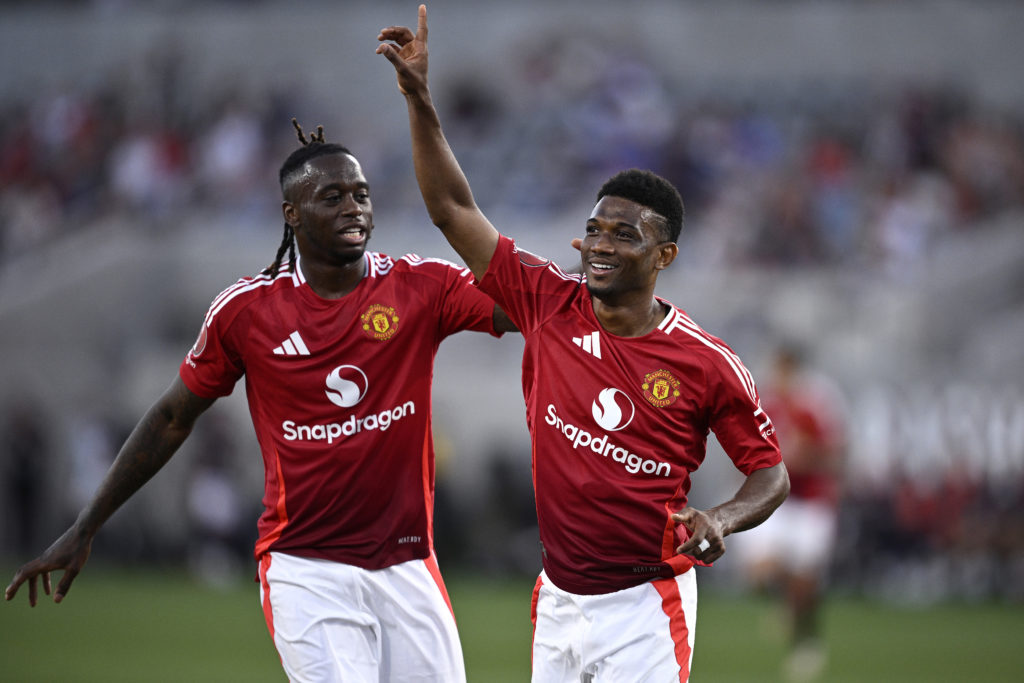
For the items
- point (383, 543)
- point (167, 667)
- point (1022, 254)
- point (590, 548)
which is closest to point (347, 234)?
point (383, 543)

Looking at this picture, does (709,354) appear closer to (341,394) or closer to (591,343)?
(591,343)

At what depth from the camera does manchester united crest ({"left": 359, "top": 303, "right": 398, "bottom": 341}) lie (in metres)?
5.80

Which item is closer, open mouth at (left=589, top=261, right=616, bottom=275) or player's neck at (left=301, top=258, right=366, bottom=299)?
open mouth at (left=589, top=261, right=616, bottom=275)

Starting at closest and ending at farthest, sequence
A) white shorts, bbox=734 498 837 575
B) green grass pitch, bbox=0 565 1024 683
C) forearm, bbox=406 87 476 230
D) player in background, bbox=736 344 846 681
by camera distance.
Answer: forearm, bbox=406 87 476 230 → green grass pitch, bbox=0 565 1024 683 → player in background, bbox=736 344 846 681 → white shorts, bbox=734 498 837 575

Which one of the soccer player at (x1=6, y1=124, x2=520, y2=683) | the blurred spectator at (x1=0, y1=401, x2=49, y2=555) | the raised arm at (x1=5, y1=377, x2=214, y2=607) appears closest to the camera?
the soccer player at (x1=6, y1=124, x2=520, y2=683)

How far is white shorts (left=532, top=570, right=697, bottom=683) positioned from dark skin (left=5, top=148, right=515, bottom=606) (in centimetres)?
129

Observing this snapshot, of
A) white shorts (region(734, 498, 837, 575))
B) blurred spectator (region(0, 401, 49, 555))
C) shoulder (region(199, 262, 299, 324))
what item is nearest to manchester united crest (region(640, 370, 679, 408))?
shoulder (region(199, 262, 299, 324))

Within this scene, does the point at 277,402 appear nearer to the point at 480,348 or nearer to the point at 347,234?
the point at 347,234

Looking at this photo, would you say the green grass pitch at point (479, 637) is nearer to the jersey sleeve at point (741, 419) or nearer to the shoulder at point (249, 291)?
the shoulder at point (249, 291)

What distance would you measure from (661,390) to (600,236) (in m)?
0.64

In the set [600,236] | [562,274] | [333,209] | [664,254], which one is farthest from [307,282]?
[664,254]

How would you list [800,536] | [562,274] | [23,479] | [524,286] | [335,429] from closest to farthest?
[524,286]
[562,274]
[335,429]
[800,536]
[23,479]

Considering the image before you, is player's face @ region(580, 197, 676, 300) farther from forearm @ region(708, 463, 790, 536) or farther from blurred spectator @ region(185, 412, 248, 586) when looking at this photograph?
blurred spectator @ region(185, 412, 248, 586)

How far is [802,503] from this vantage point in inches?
481
